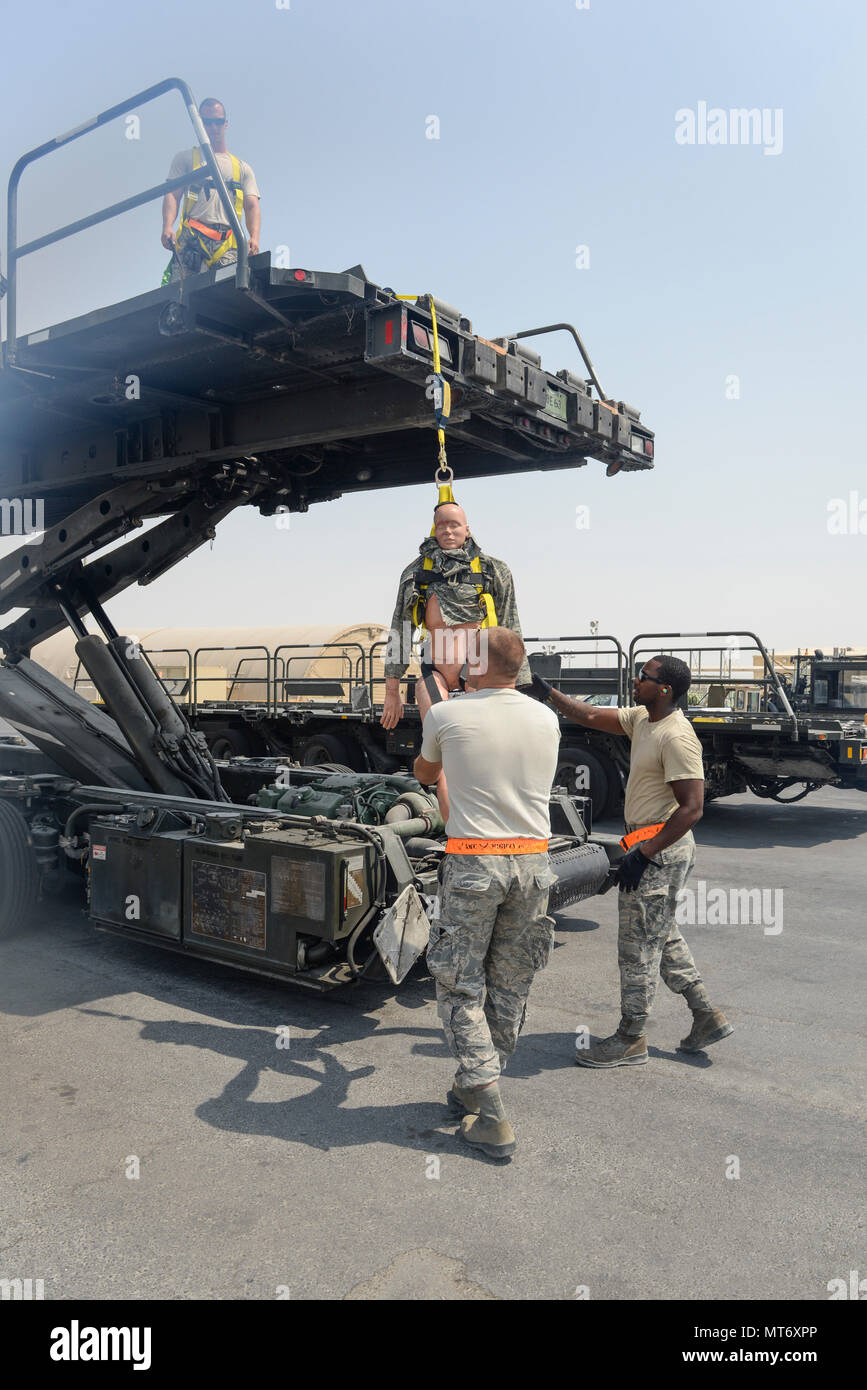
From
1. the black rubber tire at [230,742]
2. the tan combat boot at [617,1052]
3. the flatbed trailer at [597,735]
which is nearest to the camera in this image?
the tan combat boot at [617,1052]

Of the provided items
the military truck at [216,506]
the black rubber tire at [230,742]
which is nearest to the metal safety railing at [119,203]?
the military truck at [216,506]

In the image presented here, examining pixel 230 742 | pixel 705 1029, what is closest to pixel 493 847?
pixel 705 1029

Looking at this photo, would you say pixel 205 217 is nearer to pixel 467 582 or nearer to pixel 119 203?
pixel 119 203

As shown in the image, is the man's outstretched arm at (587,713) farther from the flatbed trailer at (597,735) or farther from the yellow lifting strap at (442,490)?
the flatbed trailer at (597,735)

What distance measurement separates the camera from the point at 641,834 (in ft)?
14.5

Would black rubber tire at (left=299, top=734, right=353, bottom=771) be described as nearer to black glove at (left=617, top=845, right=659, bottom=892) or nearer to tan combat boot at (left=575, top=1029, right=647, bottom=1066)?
tan combat boot at (left=575, top=1029, right=647, bottom=1066)

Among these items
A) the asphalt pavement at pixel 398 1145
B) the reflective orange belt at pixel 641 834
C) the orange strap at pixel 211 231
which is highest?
the orange strap at pixel 211 231

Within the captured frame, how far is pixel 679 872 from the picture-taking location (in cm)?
432

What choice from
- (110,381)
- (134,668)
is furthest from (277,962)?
(110,381)

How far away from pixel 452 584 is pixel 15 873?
363cm

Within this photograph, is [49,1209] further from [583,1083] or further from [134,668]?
[134,668]

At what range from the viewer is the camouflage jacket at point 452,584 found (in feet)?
16.9

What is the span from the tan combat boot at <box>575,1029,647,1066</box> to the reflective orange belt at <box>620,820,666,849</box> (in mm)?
855

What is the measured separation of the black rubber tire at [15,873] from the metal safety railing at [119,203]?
2.96m
